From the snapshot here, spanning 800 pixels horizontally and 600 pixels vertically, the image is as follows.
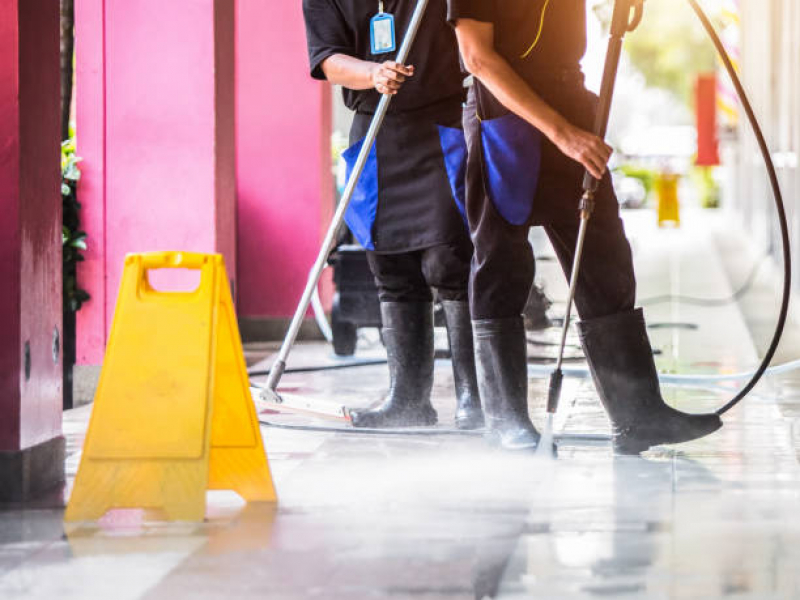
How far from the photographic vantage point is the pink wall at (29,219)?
4332 mm

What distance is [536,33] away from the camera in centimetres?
457

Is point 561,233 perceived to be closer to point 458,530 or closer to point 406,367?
point 406,367

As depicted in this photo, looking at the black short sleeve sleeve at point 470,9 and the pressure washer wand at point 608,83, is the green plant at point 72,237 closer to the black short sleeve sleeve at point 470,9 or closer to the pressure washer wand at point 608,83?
the black short sleeve sleeve at point 470,9

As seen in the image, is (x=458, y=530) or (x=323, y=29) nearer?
(x=458, y=530)

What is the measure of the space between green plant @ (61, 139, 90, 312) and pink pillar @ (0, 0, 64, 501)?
2664 millimetres

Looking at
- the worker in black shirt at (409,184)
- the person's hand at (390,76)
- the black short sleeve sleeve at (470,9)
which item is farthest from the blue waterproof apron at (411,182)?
the black short sleeve sleeve at (470,9)

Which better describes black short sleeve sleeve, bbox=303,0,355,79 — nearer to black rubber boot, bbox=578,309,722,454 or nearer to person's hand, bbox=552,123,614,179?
person's hand, bbox=552,123,614,179

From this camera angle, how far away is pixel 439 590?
3.18 meters

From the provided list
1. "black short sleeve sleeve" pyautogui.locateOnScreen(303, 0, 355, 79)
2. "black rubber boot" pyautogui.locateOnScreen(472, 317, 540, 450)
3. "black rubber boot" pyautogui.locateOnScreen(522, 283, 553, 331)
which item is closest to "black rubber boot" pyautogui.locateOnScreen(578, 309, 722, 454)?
"black rubber boot" pyautogui.locateOnScreen(472, 317, 540, 450)

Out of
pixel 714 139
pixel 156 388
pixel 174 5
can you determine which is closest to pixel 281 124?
pixel 174 5

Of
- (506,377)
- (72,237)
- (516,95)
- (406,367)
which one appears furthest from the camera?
(72,237)

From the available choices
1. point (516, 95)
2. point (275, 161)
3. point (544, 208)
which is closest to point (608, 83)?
point (516, 95)

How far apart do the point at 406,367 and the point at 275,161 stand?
4423mm

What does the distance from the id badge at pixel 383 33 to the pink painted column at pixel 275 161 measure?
4.35m
